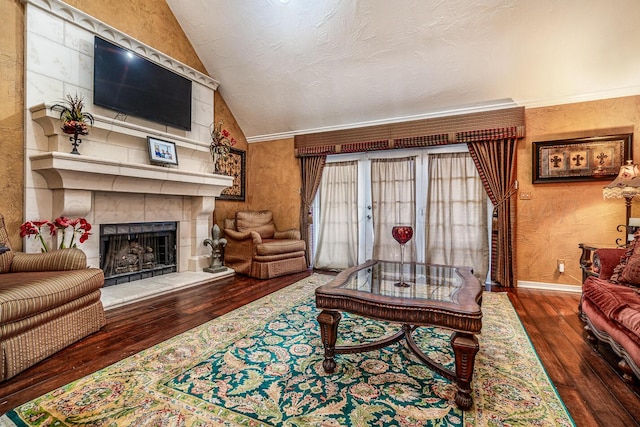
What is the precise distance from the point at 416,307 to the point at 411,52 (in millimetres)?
3142

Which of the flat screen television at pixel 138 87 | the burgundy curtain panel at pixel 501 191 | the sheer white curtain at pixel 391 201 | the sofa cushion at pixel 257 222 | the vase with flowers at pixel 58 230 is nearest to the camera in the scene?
the vase with flowers at pixel 58 230

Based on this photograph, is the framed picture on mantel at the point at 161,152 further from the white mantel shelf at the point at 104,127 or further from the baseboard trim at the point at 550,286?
the baseboard trim at the point at 550,286

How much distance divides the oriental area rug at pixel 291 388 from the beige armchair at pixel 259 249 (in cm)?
185

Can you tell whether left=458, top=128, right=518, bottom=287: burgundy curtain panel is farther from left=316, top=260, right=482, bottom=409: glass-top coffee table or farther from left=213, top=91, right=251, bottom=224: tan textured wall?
left=213, top=91, right=251, bottom=224: tan textured wall

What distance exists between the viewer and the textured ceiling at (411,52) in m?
2.92

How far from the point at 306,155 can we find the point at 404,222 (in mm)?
1965

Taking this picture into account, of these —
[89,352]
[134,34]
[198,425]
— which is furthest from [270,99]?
[198,425]

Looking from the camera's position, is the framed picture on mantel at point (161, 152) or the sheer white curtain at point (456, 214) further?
the sheer white curtain at point (456, 214)

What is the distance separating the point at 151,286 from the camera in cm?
334

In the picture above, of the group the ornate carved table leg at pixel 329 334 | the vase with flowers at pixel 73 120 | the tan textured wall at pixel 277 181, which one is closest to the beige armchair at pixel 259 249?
the tan textured wall at pixel 277 181

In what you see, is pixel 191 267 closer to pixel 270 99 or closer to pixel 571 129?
pixel 270 99

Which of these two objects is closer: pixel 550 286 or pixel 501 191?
pixel 550 286

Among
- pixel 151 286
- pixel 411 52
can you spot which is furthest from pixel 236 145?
pixel 411 52

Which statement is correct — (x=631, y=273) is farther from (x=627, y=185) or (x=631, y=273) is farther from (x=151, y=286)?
(x=151, y=286)
